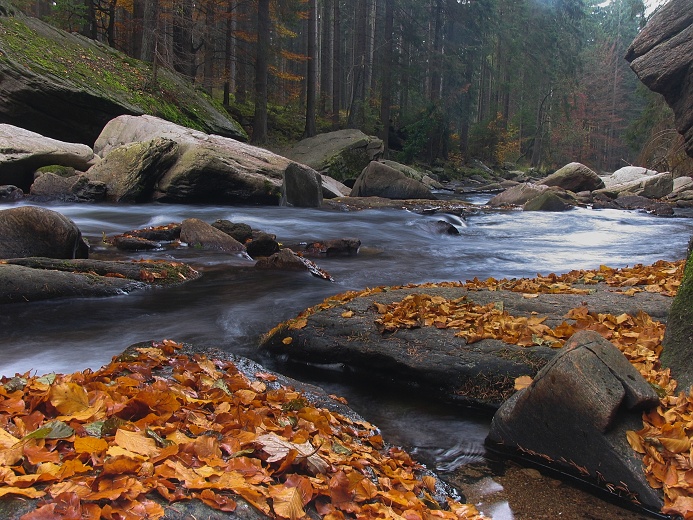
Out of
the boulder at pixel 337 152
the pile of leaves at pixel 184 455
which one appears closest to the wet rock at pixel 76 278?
the pile of leaves at pixel 184 455

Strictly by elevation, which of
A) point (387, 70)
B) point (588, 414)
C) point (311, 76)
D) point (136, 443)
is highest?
point (387, 70)

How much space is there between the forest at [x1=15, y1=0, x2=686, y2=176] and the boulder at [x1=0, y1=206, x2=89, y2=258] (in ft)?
42.5

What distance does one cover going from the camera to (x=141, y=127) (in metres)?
16.5

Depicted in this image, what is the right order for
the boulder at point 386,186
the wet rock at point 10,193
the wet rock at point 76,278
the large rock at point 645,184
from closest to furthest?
the wet rock at point 76,278 < the wet rock at point 10,193 < the boulder at point 386,186 < the large rock at point 645,184

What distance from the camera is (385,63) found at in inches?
1125

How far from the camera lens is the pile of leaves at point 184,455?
6.33 feet

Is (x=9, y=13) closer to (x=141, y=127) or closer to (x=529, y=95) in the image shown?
(x=141, y=127)

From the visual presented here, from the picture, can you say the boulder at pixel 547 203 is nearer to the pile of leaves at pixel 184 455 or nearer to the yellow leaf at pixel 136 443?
the pile of leaves at pixel 184 455

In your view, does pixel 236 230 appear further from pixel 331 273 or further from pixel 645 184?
pixel 645 184

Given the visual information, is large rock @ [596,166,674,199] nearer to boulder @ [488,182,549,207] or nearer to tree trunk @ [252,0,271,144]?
boulder @ [488,182,549,207]

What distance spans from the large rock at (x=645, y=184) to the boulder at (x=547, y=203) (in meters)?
6.27

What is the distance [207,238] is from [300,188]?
6.38m

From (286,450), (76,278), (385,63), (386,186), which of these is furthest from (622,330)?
(385,63)

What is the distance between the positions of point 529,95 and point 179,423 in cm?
5302
